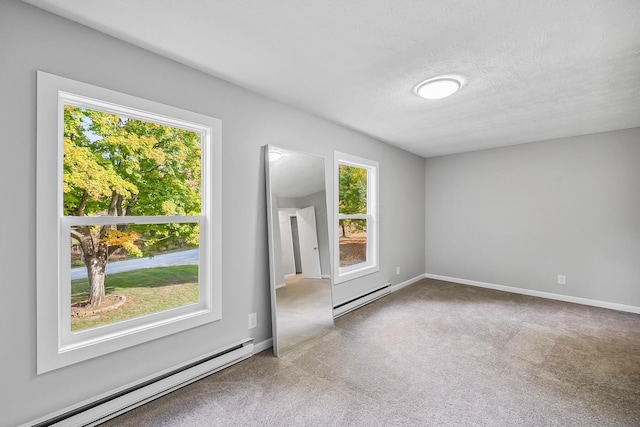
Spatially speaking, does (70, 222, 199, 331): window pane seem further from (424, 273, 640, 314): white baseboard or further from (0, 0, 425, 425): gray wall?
(424, 273, 640, 314): white baseboard

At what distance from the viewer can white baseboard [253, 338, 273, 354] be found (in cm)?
259

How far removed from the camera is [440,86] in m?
2.39

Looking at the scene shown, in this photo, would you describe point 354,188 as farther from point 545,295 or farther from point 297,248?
point 545,295

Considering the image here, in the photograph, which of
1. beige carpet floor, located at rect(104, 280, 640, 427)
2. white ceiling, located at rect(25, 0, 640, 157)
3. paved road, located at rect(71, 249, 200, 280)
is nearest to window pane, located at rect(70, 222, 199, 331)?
paved road, located at rect(71, 249, 200, 280)

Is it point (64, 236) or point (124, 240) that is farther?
point (124, 240)

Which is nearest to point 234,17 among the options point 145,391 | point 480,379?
point 145,391

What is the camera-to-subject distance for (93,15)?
5.27ft

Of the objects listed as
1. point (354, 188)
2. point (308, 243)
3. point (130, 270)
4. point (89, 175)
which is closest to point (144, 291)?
point (130, 270)

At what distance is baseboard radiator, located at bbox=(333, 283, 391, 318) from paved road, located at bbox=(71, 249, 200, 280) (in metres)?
1.84

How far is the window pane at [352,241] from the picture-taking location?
4.07m

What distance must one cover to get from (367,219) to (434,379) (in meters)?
2.43

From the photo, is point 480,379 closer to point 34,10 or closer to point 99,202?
point 99,202

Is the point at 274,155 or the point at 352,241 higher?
the point at 274,155

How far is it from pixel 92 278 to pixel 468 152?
538 cm
